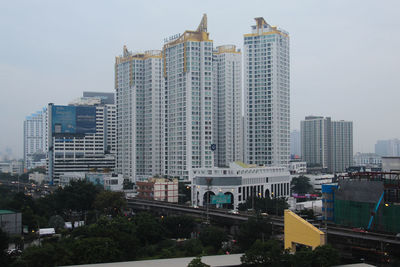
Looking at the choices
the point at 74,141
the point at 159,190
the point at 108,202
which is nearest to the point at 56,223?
the point at 108,202

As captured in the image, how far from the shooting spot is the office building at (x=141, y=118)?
137875mm

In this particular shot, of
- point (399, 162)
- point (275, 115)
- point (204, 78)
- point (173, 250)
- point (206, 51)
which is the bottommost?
point (173, 250)

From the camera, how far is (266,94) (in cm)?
13162

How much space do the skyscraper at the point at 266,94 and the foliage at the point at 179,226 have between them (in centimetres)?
6843

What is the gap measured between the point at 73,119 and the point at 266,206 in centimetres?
9176

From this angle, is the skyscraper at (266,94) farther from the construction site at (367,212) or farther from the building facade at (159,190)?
the construction site at (367,212)

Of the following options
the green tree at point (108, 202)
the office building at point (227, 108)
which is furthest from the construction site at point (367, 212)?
the office building at point (227, 108)

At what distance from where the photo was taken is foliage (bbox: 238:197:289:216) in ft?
275

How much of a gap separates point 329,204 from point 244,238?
17223 mm

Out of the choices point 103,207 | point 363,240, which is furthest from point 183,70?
point 363,240

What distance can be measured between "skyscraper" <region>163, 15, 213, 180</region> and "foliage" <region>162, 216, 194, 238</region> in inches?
1975

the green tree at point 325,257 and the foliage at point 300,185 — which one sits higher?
the green tree at point 325,257

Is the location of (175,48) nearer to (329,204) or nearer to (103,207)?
(103,207)

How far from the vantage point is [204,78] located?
384 ft
